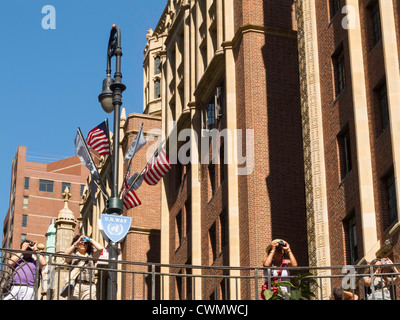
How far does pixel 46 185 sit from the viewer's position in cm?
13850

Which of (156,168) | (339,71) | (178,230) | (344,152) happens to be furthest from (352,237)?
(178,230)

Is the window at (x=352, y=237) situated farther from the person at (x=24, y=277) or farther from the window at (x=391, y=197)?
the person at (x=24, y=277)

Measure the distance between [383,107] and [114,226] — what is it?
35.2ft

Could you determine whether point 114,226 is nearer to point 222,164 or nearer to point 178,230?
point 222,164

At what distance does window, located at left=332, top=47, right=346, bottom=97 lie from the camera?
34719mm

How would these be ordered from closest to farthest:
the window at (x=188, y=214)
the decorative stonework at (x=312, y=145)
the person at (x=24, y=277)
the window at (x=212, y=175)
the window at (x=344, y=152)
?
the person at (x=24, y=277)
the window at (x=344, y=152)
the decorative stonework at (x=312, y=145)
the window at (x=212, y=175)
the window at (x=188, y=214)

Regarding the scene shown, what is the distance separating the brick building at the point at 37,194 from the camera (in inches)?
5251

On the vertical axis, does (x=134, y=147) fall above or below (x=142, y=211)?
below

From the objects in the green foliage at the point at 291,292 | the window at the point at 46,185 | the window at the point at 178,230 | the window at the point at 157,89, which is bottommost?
the green foliage at the point at 291,292

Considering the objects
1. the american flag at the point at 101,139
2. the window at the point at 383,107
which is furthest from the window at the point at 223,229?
the window at the point at 383,107

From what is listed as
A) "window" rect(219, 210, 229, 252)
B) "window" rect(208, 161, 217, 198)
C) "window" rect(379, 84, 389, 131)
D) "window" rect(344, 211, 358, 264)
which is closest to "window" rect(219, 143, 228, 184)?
"window" rect(208, 161, 217, 198)

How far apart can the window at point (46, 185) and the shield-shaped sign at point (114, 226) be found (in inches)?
4464
